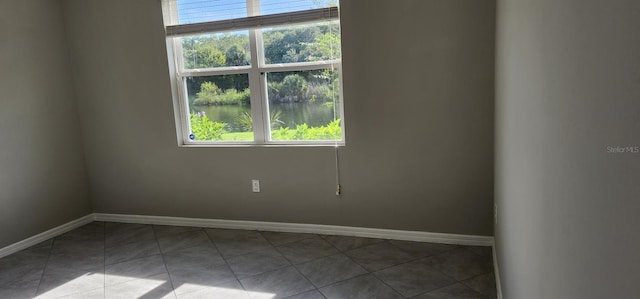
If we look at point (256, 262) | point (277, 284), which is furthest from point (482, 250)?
point (256, 262)

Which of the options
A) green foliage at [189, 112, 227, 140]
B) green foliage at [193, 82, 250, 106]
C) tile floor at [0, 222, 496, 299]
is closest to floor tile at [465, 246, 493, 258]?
tile floor at [0, 222, 496, 299]

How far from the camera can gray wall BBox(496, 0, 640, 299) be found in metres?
0.51

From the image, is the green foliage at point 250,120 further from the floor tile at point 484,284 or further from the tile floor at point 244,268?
the floor tile at point 484,284

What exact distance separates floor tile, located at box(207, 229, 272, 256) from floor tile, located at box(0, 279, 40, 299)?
4.05 feet

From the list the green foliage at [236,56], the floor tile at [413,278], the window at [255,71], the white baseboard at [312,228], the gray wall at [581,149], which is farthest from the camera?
the green foliage at [236,56]

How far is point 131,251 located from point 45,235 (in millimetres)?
1000

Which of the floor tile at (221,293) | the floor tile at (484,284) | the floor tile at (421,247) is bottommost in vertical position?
the floor tile at (484,284)

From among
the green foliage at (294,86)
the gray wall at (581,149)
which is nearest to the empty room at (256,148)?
the green foliage at (294,86)

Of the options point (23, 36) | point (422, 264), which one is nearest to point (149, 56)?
point (23, 36)

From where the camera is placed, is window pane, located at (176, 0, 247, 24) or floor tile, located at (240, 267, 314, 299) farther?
window pane, located at (176, 0, 247, 24)

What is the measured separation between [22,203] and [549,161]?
402 cm

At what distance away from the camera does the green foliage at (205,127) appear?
3.71m

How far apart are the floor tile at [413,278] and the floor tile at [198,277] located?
1.04 m

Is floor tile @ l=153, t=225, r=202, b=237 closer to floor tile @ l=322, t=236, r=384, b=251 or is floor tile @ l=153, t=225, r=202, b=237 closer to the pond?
the pond
